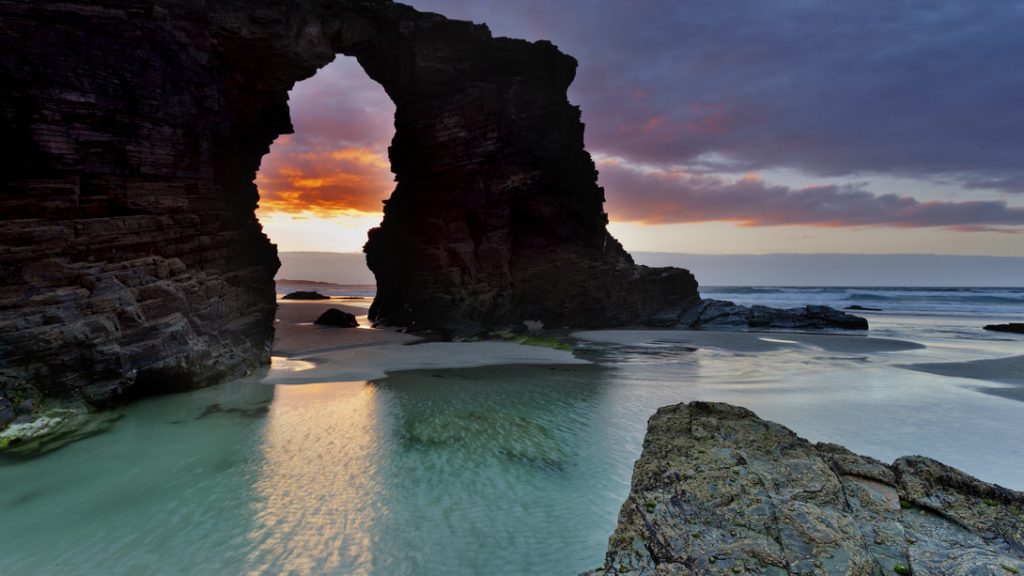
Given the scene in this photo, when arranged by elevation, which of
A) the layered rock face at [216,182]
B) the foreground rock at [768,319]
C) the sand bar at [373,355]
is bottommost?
the sand bar at [373,355]

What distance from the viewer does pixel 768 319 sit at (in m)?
32.8

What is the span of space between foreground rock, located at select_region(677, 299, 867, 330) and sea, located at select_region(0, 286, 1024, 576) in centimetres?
1676

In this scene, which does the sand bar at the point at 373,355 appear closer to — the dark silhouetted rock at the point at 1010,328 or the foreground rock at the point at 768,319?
the foreground rock at the point at 768,319

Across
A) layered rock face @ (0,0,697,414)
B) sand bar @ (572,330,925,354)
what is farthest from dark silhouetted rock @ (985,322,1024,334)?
layered rock face @ (0,0,697,414)

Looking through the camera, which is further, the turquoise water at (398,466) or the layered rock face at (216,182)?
the layered rock face at (216,182)

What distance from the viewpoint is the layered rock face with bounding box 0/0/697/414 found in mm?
10898

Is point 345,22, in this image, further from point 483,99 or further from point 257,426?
point 257,426

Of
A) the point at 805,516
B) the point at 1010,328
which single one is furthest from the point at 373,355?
the point at 1010,328

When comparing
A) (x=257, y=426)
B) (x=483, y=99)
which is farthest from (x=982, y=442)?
(x=483, y=99)

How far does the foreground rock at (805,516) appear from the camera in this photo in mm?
3289

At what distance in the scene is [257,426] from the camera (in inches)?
398

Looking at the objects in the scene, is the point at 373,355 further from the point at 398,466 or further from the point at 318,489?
the point at 318,489

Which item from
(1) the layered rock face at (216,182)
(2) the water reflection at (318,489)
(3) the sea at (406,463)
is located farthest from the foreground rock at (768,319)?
(2) the water reflection at (318,489)

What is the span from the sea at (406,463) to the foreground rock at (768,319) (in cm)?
1676
